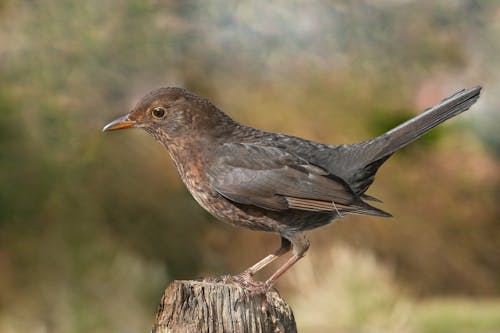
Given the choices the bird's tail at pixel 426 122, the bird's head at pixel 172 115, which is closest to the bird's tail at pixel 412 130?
the bird's tail at pixel 426 122

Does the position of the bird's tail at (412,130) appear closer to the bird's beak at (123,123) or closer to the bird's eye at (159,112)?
the bird's eye at (159,112)

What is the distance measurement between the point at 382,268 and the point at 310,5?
4.54m

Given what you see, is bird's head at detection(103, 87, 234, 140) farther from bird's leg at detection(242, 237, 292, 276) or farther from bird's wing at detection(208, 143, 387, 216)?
bird's leg at detection(242, 237, 292, 276)

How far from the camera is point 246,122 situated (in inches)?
478

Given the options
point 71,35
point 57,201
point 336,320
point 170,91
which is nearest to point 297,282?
point 336,320

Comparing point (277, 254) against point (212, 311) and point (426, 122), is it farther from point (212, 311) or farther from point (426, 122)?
point (426, 122)

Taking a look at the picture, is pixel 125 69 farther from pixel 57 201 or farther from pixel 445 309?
pixel 445 309

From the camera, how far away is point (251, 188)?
4586 mm

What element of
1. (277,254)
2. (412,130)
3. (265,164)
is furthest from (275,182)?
(412,130)

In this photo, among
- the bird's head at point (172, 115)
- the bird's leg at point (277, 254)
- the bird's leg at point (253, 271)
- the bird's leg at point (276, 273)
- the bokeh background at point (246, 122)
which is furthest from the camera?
the bokeh background at point (246, 122)

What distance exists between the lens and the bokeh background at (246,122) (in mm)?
10461

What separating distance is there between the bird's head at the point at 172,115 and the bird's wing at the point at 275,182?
206 millimetres

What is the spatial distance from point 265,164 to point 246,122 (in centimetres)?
752

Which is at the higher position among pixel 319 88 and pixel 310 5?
pixel 310 5
